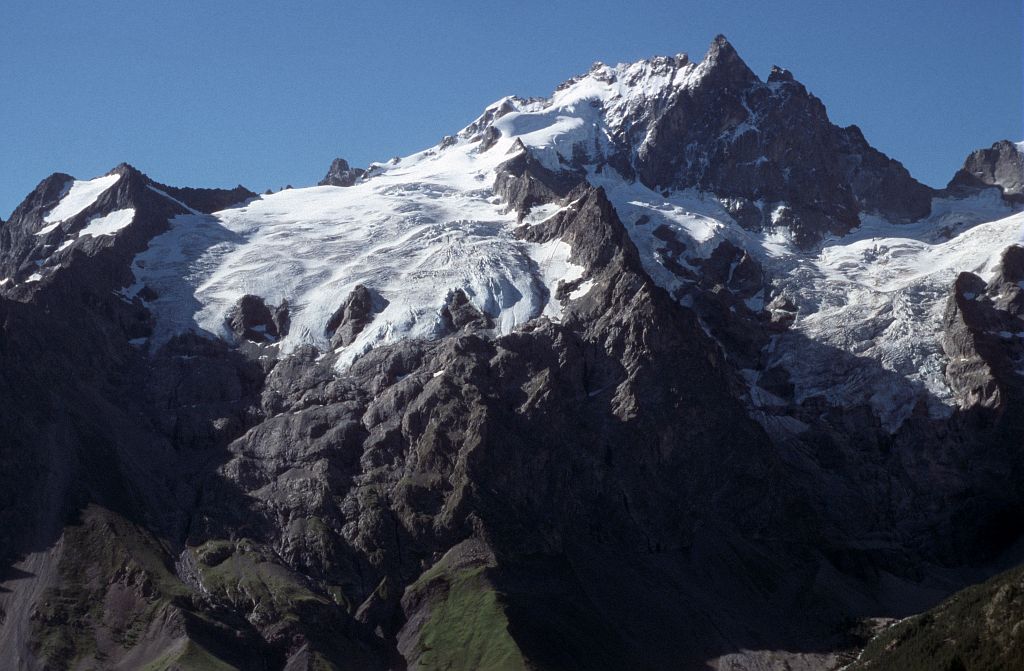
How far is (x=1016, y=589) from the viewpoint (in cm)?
16588

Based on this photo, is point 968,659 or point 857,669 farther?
point 857,669

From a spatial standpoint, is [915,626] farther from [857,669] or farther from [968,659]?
[968,659]

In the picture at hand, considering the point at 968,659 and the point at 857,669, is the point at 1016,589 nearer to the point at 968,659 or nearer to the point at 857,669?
the point at 968,659

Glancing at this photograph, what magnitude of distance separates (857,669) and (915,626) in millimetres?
9017

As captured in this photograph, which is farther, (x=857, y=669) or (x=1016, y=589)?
(x=857, y=669)

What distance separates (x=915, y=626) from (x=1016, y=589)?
24.0 m

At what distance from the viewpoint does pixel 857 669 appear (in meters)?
190

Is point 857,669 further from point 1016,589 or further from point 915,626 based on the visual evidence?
point 1016,589

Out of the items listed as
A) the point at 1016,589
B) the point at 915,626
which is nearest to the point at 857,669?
the point at 915,626

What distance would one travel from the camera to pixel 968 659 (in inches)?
6260

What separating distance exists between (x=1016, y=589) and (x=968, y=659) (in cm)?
1169

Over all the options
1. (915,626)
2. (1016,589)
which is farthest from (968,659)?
(915,626)

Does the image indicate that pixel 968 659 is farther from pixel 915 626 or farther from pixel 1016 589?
pixel 915 626

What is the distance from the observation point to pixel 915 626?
188m
